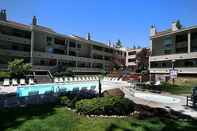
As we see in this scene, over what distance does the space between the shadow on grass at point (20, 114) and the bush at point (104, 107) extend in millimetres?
2075

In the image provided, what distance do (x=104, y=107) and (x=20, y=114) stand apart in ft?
16.1

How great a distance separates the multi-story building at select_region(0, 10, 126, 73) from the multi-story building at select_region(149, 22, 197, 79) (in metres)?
19.6

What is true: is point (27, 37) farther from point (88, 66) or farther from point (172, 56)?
point (172, 56)

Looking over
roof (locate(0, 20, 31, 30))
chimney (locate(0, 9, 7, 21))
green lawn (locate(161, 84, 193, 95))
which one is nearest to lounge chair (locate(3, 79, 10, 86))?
roof (locate(0, 20, 31, 30))

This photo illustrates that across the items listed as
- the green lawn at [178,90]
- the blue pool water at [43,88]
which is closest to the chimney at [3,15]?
the blue pool water at [43,88]

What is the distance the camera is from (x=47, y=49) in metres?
53.7

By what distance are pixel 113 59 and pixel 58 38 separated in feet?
91.8

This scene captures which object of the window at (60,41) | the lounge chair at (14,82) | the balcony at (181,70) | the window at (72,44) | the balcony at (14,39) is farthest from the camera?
the window at (72,44)

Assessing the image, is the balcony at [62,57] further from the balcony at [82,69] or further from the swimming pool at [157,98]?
the swimming pool at [157,98]

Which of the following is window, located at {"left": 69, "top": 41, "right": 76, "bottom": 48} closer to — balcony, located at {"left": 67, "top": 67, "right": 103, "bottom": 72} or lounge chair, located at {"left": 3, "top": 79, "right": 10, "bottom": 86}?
balcony, located at {"left": 67, "top": 67, "right": 103, "bottom": 72}

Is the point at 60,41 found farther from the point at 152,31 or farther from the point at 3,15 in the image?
the point at 152,31

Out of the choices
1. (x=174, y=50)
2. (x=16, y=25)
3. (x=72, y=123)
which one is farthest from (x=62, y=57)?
(x=72, y=123)

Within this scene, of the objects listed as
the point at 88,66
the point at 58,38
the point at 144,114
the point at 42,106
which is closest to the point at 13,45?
the point at 58,38

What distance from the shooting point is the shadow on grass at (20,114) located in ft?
36.2
